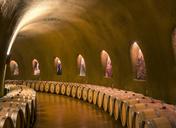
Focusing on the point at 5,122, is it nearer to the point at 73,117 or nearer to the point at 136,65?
the point at 73,117

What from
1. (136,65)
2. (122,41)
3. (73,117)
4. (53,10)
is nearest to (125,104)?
(73,117)

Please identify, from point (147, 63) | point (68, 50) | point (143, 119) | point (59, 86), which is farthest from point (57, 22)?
point (143, 119)

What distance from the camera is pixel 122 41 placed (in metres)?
9.47

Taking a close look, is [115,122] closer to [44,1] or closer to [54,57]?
[44,1]

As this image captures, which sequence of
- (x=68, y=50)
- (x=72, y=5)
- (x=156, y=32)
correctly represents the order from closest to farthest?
1. (x=156, y=32)
2. (x=72, y=5)
3. (x=68, y=50)

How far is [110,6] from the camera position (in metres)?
8.02

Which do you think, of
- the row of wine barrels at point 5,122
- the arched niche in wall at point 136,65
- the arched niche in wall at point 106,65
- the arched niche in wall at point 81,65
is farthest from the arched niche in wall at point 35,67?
the row of wine barrels at point 5,122

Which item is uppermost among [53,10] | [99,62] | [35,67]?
[53,10]

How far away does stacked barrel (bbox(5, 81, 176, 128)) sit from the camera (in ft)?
15.5

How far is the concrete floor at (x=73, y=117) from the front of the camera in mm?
7875

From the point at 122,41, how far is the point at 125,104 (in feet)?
9.82

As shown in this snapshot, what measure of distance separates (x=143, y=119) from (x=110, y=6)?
3951 mm

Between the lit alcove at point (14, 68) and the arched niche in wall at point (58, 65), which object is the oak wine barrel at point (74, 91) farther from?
the lit alcove at point (14, 68)

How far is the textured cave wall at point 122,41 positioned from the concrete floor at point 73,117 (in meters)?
1.34
